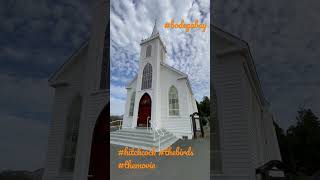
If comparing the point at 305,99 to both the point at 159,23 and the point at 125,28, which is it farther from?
the point at 125,28

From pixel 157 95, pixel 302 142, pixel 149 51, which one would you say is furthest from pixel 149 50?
pixel 302 142

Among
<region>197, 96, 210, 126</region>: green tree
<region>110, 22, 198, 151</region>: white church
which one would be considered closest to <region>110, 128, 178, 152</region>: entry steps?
<region>110, 22, 198, 151</region>: white church

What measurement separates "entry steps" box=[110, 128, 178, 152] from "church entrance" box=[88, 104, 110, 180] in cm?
24

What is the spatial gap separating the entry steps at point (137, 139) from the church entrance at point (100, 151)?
0.24 meters

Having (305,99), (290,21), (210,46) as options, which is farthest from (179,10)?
(305,99)

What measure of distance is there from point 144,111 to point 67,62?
855 millimetres

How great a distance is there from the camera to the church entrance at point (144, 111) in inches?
91.4

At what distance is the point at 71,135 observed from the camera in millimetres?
2494

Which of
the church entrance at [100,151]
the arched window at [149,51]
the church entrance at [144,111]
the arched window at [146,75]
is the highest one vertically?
the arched window at [149,51]

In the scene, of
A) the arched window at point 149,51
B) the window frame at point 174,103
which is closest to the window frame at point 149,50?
the arched window at point 149,51

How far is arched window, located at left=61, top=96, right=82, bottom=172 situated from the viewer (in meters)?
2.48

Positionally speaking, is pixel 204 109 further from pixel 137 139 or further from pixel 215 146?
pixel 137 139

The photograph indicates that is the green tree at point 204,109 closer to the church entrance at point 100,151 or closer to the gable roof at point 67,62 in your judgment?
the church entrance at point 100,151

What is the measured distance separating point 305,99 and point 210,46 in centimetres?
105
